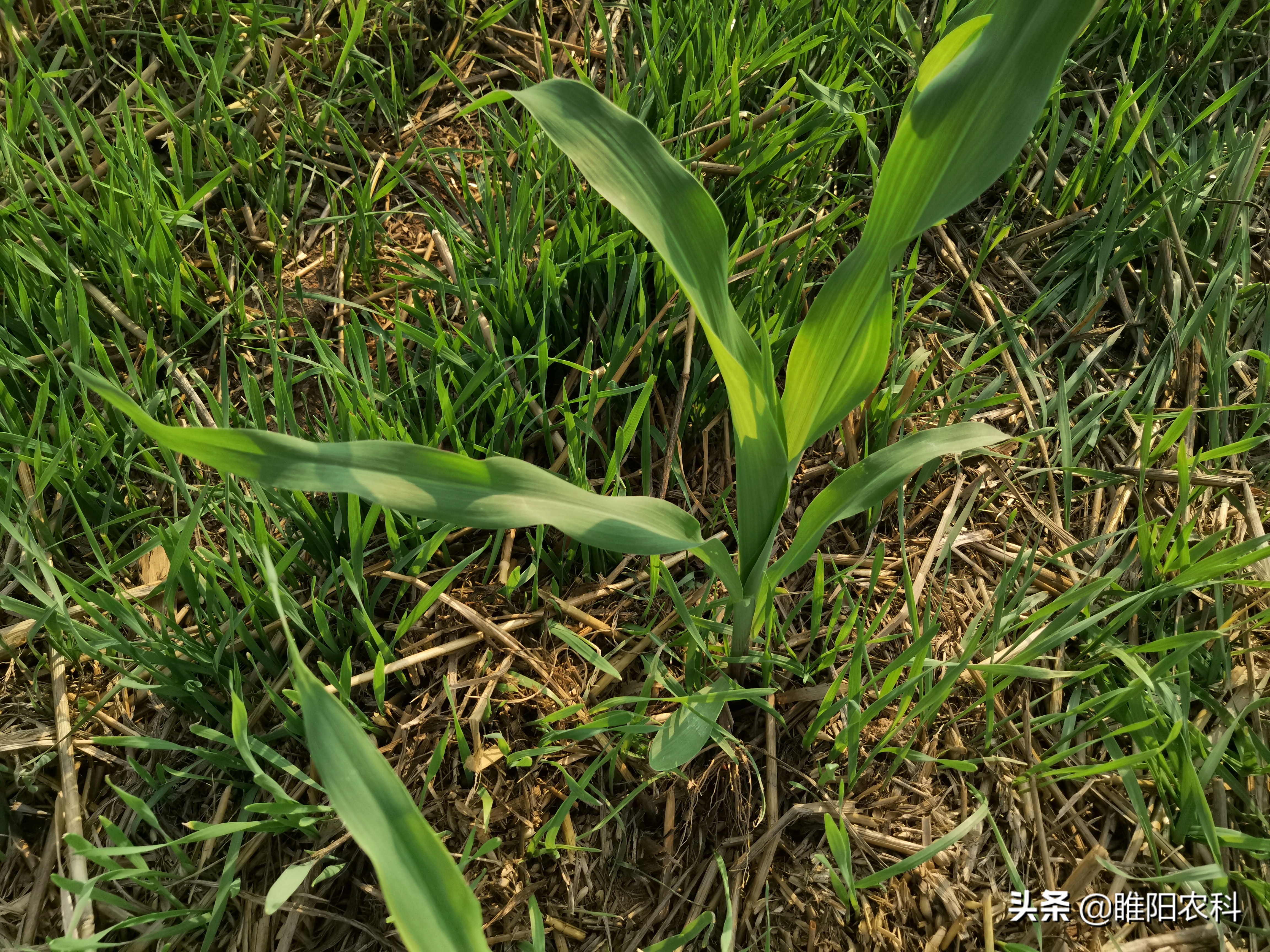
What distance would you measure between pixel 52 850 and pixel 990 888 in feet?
3.25

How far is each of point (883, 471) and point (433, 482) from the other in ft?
1.34

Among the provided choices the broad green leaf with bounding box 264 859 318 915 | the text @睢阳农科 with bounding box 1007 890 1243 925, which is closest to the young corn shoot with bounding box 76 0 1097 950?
the broad green leaf with bounding box 264 859 318 915

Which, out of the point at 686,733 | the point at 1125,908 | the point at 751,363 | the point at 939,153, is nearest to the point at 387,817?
the point at 686,733

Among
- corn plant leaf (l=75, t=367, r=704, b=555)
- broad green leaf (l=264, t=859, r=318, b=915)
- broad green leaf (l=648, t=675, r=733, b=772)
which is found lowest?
broad green leaf (l=648, t=675, r=733, b=772)

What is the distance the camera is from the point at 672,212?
2.43 ft

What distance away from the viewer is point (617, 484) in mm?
956

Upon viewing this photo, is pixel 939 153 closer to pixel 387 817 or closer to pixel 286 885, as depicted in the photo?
pixel 387 817

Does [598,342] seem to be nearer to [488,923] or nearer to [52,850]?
[488,923]

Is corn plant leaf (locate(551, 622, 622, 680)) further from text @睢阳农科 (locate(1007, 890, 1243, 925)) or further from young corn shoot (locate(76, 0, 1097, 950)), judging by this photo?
text @睢阳农科 (locate(1007, 890, 1243, 925))

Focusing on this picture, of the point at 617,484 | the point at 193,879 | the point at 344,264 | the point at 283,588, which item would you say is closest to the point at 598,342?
the point at 617,484

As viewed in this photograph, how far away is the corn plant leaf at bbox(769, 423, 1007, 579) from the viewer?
2.50 ft

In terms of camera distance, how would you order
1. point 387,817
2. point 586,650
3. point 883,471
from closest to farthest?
point 387,817, point 883,471, point 586,650

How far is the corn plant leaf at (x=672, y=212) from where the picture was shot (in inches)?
28.4

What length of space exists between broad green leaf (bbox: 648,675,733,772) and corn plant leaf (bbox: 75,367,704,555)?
0.17m
